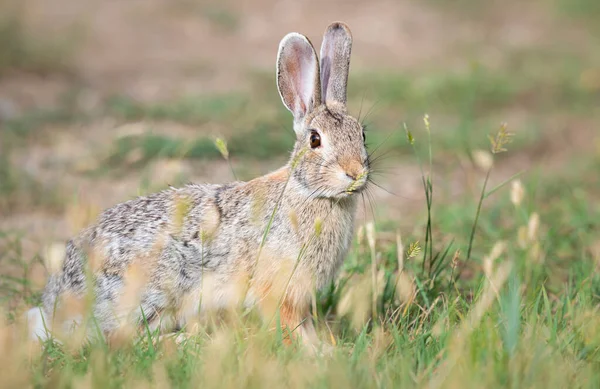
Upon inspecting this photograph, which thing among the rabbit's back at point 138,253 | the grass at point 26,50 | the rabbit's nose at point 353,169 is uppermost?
the grass at point 26,50

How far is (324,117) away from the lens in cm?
400

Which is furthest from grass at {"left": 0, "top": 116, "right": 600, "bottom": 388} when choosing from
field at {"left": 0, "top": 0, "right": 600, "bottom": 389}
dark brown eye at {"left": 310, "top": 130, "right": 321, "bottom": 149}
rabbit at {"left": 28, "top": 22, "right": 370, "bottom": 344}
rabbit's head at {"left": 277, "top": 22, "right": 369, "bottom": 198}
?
dark brown eye at {"left": 310, "top": 130, "right": 321, "bottom": 149}

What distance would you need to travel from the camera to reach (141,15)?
12.5 m

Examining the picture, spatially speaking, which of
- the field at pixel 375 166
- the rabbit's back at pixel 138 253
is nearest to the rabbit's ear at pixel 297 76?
the field at pixel 375 166

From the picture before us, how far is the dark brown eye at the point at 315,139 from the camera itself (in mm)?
3936

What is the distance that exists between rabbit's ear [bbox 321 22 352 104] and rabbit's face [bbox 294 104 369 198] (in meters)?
0.22

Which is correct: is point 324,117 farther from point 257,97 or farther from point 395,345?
point 257,97

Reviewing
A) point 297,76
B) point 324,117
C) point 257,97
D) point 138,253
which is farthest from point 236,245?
point 257,97

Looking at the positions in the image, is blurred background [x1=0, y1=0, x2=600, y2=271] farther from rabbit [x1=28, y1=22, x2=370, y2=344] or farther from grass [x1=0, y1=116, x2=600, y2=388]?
grass [x1=0, y1=116, x2=600, y2=388]

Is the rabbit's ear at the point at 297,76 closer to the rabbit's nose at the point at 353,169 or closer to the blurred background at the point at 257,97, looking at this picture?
the blurred background at the point at 257,97

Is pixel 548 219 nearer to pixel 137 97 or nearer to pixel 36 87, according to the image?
pixel 137 97

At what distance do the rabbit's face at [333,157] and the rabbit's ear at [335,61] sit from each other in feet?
0.71

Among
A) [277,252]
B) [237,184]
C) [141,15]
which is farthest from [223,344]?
[141,15]

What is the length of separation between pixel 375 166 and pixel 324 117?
8.05 feet
